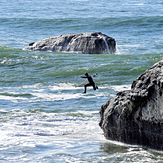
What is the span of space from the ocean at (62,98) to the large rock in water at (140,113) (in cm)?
25

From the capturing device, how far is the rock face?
23797 millimetres

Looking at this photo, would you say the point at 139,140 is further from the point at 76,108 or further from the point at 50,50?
the point at 50,50

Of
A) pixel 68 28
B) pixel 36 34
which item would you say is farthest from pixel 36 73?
pixel 68 28

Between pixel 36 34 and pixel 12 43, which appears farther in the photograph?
pixel 36 34

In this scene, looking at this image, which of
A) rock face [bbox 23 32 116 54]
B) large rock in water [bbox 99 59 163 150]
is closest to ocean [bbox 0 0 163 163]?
large rock in water [bbox 99 59 163 150]

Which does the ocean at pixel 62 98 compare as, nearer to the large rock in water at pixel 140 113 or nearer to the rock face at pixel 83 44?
the large rock in water at pixel 140 113

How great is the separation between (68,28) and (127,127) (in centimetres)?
3350

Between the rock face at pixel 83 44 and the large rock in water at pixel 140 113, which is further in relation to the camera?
the rock face at pixel 83 44

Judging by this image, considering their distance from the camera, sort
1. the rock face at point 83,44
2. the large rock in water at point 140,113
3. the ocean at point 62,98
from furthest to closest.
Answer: the rock face at point 83,44
the ocean at point 62,98
the large rock in water at point 140,113

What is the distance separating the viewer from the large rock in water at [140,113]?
8.10 metres

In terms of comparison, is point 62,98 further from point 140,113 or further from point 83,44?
point 83,44

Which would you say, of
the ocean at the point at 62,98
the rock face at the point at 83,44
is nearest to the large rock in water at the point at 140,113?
the ocean at the point at 62,98

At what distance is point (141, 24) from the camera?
41.9 m

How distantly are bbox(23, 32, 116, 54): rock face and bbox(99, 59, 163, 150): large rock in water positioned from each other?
48.8ft
